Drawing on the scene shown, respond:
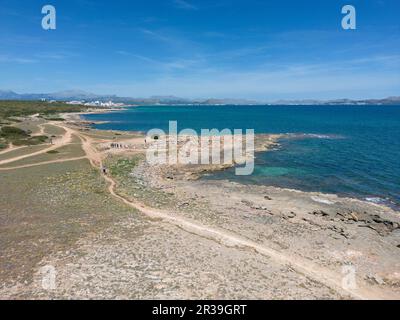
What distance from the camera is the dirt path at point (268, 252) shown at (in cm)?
1928

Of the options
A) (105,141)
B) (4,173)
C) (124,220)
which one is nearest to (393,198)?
(124,220)

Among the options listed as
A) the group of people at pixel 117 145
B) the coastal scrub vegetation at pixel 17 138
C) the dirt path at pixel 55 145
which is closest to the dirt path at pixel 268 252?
the dirt path at pixel 55 145

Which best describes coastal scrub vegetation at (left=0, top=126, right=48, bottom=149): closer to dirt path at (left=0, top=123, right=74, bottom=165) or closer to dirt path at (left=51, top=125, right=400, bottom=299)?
dirt path at (left=0, top=123, right=74, bottom=165)

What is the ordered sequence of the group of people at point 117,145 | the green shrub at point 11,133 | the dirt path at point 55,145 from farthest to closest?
1. the green shrub at point 11,133
2. the group of people at point 117,145
3. the dirt path at point 55,145

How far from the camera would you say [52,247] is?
22.8 metres

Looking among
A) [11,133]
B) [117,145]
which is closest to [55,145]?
[117,145]

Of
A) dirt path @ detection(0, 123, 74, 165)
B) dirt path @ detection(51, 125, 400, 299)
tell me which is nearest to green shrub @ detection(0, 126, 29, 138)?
dirt path @ detection(0, 123, 74, 165)

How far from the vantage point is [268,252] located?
77.0ft

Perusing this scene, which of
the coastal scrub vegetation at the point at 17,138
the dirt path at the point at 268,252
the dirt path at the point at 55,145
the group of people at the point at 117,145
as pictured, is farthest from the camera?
the group of people at the point at 117,145

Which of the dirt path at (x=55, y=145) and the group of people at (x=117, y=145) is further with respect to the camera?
the group of people at (x=117, y=145)

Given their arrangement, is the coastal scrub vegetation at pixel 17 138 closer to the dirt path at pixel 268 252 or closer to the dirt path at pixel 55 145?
the dirt path at pixel 55 145

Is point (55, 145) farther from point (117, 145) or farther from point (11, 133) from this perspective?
point (11, 133)

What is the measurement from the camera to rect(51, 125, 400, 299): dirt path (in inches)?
759

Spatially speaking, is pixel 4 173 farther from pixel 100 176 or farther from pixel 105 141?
pixel 105 141
